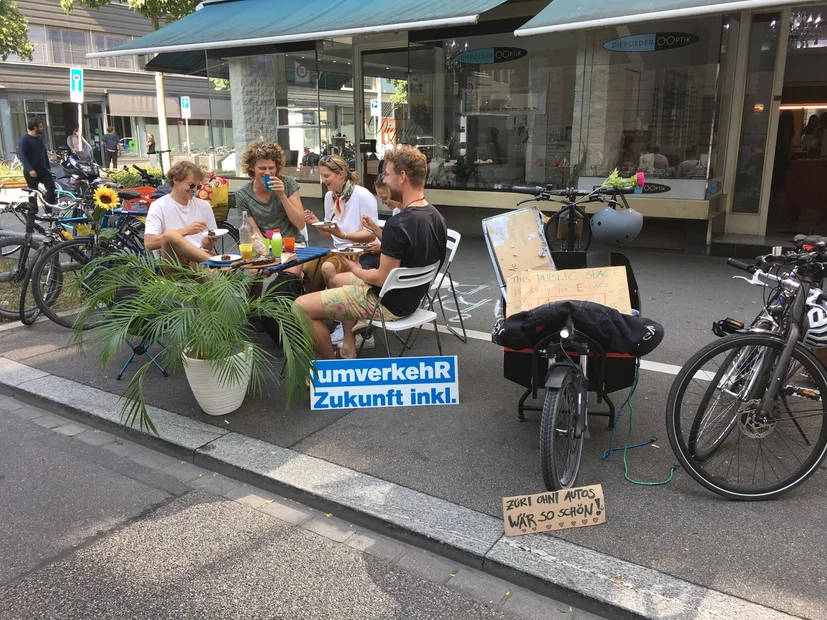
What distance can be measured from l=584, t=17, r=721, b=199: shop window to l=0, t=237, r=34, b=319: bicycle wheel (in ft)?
22.5

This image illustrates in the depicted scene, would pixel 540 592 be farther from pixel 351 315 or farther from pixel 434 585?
pixel 351 315

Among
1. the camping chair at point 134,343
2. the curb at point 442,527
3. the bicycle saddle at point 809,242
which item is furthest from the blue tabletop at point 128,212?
the bicycle saddle at point 809,242

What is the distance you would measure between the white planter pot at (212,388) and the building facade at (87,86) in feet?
80.4

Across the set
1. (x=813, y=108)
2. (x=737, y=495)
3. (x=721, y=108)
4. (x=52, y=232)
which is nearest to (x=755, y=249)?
(x=721, y=108)

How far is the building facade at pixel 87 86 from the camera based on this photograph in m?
28.4

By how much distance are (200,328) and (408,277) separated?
1.28 metres

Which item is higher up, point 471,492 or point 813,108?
point 813,108

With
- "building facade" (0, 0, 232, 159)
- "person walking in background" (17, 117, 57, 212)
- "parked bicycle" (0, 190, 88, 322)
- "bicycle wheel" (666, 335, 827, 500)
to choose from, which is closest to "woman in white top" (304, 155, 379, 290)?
"parked bicycle" (0, 190, 88, 322)

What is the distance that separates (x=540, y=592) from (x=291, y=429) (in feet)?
5.89

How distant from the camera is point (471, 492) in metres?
3.08

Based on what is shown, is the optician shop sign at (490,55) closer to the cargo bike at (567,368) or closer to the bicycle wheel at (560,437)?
the cargo bike at (567,368)

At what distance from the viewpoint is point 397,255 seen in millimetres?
3928

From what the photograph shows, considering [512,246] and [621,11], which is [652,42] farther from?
[512,246]

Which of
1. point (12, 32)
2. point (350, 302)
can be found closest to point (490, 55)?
point (350, 302)
